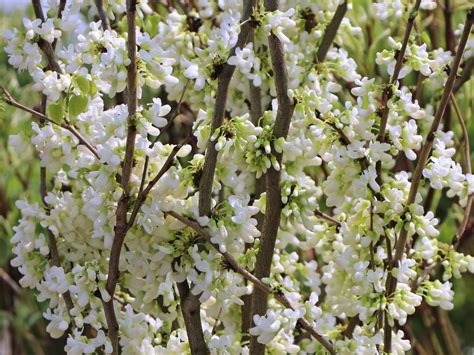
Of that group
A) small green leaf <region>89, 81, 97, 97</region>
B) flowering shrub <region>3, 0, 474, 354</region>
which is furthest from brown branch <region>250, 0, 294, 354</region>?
small green leaf <region>89, 81, 97, 97</region>

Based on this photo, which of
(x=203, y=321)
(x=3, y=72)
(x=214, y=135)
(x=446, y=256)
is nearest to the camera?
(x=214, y=135)

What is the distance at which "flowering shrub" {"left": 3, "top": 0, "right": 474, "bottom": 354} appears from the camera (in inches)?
42.0

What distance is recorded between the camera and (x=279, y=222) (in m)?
1.18

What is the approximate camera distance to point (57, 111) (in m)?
1.05

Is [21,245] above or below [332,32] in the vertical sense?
below

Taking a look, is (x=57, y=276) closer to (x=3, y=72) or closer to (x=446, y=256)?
(x=446, y=256)

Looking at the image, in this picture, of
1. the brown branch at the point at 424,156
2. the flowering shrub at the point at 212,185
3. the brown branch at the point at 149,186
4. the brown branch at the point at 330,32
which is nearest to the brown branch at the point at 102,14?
the flowering shrub at the point at 212,185

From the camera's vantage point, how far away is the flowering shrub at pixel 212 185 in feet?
3.50

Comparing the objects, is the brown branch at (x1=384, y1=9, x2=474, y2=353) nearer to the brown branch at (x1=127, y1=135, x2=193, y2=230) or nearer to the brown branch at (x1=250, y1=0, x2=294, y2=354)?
the brown branch at (x1=250, y1=0, x2=294, y2=354)

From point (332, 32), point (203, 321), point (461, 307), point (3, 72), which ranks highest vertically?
point (3, 72)

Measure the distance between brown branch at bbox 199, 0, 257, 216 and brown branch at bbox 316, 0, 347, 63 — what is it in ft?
1.03

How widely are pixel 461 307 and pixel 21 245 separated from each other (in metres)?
2.15

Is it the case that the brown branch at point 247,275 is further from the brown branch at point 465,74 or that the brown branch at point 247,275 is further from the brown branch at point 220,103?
the brown branch at point 465,74

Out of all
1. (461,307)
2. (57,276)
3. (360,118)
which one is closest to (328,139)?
(360,118)
